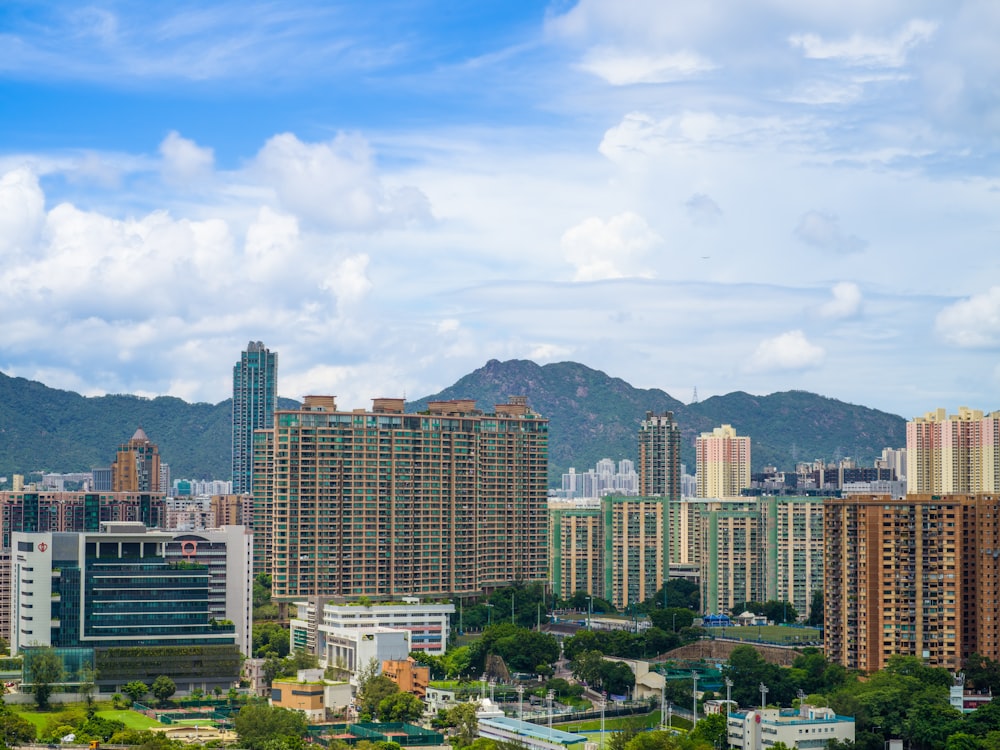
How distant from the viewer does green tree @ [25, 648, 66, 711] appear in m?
50.2

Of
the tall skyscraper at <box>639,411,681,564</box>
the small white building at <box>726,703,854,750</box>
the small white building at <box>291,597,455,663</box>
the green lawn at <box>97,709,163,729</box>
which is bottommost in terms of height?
the green lawn at <box>97,709,163,729</box>

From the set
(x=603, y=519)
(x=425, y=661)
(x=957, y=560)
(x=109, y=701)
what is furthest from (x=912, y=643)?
(x=603, y=519)

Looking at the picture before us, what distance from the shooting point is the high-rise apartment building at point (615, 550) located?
83.5 meters

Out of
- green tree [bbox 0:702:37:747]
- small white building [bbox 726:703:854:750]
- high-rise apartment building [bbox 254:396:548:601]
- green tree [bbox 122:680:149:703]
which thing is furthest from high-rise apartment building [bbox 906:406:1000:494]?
green tree [bbox 0:702:37:747]

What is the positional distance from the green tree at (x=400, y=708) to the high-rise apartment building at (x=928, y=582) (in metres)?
13.5

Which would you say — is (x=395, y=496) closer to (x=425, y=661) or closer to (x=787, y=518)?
(x=425, y=661)

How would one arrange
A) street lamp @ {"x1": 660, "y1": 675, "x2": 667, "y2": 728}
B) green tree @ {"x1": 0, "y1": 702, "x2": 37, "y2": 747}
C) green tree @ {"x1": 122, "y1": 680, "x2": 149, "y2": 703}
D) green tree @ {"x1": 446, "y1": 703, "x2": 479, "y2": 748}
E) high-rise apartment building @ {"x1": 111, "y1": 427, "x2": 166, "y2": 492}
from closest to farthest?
green tree @ {"x1": 0, "y1": 702, "x2": 37, "y2": 747}, green tree @ {"x1": 446, "y1": 703, "x2": 479, "y2": 748}, street lamp @ {"x1": 660, "y1": 675, "x2": 667, "y2": 728}, green tree @ {"x1": 122, "y1": 680, "x2": 149, "y2": 703}, high-rise apartment building @ {"x1": 111, "y1": 427, "x2": 166, "y2": 492}

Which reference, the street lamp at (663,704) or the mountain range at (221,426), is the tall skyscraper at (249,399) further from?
the street lamp at (663,704)

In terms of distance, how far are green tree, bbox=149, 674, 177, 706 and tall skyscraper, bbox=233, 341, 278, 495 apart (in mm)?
81253

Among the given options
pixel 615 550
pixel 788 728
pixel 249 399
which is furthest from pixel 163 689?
pixel 249 399

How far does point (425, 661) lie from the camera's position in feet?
187

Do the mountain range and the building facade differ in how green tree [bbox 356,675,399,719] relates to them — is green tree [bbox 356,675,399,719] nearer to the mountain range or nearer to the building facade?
the building facade

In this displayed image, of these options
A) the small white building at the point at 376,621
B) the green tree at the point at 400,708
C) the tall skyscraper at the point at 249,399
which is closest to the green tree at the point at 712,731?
the green tree at the point at 400,708

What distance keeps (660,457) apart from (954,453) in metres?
19.0
